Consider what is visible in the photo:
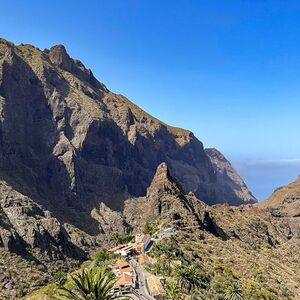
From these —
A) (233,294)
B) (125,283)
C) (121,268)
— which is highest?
(121,268)

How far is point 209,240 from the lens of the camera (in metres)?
142

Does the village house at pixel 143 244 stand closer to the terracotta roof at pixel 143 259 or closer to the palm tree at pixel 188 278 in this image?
the terracotta roof at pixel 143 259

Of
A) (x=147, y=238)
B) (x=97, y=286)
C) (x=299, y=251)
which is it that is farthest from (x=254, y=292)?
(x=299, y=251)

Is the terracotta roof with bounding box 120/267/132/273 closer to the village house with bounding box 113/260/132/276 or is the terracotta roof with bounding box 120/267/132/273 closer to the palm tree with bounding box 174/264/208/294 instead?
the village house with bounding box 113/260/132/276

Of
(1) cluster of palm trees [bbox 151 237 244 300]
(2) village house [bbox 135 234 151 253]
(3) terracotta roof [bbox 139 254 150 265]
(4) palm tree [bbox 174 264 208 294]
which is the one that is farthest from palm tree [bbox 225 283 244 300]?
(2) village house [bbox 135 234 151 253]

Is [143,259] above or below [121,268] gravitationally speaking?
above

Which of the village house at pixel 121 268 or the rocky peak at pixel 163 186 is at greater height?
the rocky peak at pixel 163 186

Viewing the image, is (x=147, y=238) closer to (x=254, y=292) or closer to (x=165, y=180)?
(x=254, y=292)

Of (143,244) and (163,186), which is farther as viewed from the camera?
(163,186)

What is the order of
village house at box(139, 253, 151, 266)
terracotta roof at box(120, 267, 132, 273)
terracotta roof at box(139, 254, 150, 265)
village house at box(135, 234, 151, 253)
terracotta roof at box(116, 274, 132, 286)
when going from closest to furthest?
terracotta roof at box(116, 274, 132, 286) → terracotta roof at box(120, 267, 132, 273) → village house at box(139, 253, 151, 266) → terracotta roof at box(139, 254, 150, 265) → village house at box(135, 234, 151, 253)

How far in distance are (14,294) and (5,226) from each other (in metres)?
55.8

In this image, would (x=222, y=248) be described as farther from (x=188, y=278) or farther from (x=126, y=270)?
(x=188, y=278)

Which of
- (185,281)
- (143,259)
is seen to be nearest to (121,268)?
(143,259)

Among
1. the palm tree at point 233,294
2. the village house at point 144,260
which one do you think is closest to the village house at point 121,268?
the village house at point 144,260
